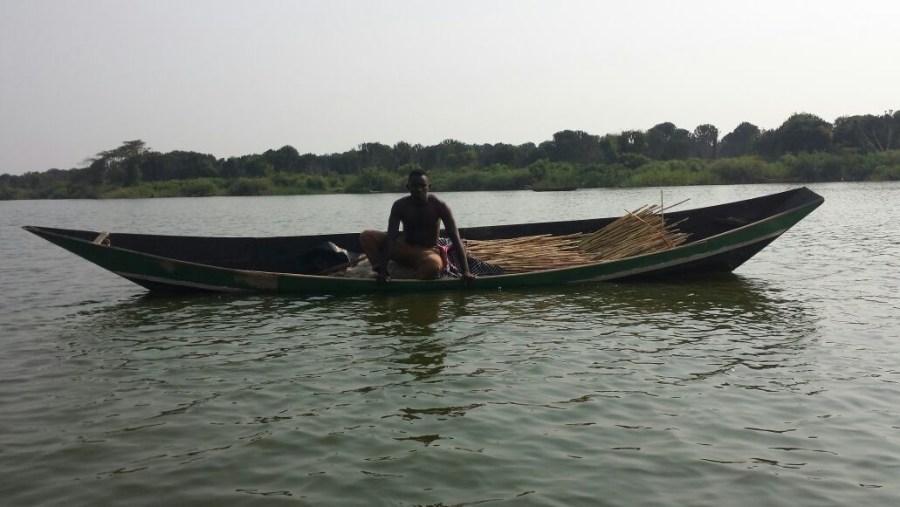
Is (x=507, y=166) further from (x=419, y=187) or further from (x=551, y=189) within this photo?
(x=419, y=187)

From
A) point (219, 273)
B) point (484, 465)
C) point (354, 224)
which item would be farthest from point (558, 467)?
point (354, 224)

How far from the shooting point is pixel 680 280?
10164 millimetres

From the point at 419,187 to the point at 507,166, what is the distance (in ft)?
193

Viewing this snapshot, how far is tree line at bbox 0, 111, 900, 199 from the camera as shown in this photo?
54.6 metres

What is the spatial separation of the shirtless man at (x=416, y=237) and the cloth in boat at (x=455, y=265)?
0.59ft

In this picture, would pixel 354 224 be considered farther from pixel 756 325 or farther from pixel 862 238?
pixel 756 325

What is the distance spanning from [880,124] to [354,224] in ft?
187

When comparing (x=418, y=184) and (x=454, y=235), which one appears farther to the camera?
(x=454, y=235)

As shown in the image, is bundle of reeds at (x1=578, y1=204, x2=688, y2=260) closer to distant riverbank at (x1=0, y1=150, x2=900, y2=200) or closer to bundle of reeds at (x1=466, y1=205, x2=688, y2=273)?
bundle of reeds at (x1=466, y1=205, x2=688, y2=273)

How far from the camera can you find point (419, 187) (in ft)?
27.6

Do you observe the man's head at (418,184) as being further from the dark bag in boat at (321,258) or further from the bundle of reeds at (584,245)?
the dark bag in boat at (321,258)

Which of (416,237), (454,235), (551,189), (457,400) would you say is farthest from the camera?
(551,189)

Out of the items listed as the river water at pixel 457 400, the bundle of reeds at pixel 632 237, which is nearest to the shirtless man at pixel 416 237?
the river water at pixel 457 400

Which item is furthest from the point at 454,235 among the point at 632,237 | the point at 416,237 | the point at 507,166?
the point at 507,166
